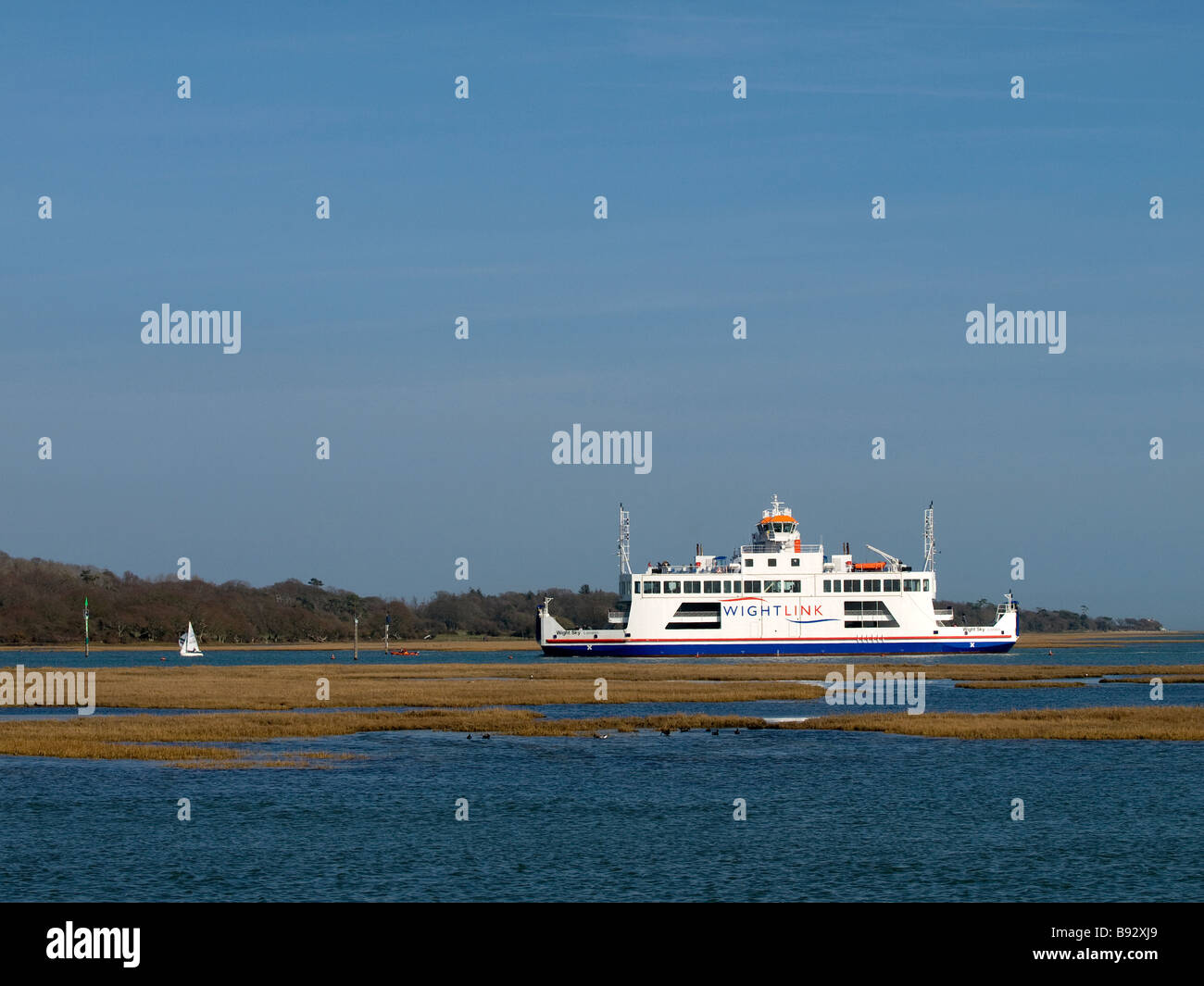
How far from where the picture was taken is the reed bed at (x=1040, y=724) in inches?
2045

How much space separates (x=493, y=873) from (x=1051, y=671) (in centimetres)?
8324

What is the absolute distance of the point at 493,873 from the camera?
93.1ft

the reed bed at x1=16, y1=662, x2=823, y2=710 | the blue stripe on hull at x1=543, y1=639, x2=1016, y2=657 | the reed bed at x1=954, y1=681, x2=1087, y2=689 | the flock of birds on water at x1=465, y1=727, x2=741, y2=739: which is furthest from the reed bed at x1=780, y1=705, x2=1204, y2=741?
the blue stripe on hull at x1=543, y1=639, x2=1016, y2=657

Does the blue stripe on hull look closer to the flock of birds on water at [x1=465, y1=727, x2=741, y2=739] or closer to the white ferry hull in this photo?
the white ferry hull

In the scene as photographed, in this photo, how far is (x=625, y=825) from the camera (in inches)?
1330

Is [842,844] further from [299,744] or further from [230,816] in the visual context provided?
[299,744]

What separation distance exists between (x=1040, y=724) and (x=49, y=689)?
58442 mm

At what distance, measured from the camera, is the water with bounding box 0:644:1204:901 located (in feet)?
89.1

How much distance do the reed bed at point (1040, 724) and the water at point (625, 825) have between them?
1883 mm

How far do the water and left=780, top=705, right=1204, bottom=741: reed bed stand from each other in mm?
1883

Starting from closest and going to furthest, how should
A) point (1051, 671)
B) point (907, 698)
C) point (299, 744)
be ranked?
point (299, 744) < point (907, 698) < point (1051, 671)
